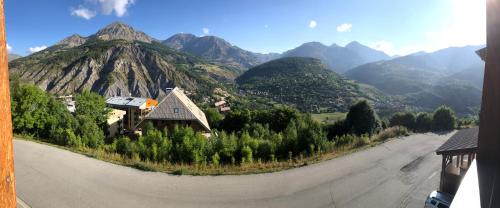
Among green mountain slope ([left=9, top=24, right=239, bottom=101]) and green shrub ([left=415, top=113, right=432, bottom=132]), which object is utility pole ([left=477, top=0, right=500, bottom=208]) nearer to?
green shrub ([left=415, top=113, right=432, bottom=132])

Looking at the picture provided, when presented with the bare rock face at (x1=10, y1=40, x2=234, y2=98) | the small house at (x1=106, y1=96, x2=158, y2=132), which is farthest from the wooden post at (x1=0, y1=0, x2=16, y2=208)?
the bare rock face at (x1=10, y1=40, x2=234, y2=98)

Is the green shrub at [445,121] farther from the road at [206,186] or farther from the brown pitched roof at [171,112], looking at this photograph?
the brown pitched roof at [171,112]

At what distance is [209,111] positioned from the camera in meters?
41.2

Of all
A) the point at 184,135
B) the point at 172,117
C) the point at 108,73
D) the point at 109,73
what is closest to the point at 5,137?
the point at 184,135

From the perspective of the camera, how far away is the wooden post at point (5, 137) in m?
0.93

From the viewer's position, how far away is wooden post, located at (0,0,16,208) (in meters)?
0.93

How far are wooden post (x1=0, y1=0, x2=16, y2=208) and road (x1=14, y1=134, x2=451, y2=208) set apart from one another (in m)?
8.51

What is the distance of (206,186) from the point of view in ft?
34.6

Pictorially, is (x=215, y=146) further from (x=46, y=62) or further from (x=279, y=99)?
(x=46, y=62)

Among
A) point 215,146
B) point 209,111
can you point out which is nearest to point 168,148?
point 215,146

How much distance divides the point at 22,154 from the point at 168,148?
6105 millimetres

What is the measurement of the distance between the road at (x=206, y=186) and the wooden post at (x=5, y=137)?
27.9 feet

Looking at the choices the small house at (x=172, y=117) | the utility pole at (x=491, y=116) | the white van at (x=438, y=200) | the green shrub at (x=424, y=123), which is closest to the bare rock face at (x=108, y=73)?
the small house at (x=172, y=117)

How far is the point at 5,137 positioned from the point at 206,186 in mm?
10035
